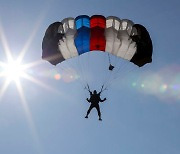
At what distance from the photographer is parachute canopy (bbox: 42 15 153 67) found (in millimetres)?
38344

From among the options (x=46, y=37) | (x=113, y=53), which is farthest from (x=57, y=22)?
(x=113, y=53)

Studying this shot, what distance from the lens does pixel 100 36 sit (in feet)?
127

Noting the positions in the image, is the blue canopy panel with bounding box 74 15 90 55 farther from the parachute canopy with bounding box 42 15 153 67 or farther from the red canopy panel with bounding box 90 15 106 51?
the red canopy panel with bounding box 90 15 106 51

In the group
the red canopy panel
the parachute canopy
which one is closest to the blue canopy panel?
the parachute canopy

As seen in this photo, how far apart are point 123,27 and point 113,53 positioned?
206cm

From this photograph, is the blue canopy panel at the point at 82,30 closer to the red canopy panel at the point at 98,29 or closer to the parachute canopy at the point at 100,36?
the parachute canopy at the point at 100,36

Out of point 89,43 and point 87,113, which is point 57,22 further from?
point 87,113

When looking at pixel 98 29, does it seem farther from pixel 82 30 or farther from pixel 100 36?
pixel 82 30

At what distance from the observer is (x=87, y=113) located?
3816 centimetres

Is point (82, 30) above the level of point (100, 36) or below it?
above

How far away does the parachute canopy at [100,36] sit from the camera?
38.3 m

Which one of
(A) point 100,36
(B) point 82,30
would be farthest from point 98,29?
(B) point 82,30

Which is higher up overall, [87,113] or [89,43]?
[89,43]

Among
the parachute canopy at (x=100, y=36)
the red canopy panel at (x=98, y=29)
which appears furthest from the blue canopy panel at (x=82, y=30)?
the red canopy panel at (x=98, y=29)
